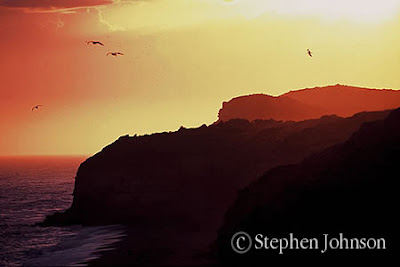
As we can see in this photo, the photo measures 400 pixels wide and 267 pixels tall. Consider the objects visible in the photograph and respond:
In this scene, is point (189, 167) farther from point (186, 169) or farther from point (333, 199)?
point (333, 199)

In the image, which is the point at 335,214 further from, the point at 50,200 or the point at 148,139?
the point at 50,200

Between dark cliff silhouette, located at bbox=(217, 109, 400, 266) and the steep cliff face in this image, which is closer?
dark cliff silhouette, located at bbox=(217, 109, 400, 266)

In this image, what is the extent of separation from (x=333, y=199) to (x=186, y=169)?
58.7 meters

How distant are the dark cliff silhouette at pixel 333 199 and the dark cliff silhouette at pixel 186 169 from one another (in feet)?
102

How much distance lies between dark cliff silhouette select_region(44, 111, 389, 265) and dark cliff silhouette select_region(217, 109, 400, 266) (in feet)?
102

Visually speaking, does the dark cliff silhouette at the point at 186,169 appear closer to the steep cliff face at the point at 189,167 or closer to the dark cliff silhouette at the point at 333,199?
the steep cliff face at the point at 189,167

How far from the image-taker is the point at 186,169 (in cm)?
10738

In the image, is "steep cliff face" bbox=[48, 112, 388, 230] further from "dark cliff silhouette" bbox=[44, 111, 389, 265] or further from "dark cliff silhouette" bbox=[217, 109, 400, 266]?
"dark cliff silhouette" bbox=[217, 109, 400, 266]

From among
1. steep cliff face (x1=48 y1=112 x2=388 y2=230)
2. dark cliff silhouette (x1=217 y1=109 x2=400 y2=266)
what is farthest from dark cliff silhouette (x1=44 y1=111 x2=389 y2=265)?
dark cliff silhouette (x1=217 y1=109 x2=400 y2=266)

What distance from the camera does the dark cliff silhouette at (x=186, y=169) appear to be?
316 ft

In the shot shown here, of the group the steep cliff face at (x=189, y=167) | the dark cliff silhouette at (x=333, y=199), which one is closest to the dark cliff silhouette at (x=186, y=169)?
the steep cliff face at (x=189, y=167)

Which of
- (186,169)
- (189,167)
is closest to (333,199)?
(189,167)

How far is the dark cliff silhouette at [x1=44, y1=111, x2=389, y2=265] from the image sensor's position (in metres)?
96.4

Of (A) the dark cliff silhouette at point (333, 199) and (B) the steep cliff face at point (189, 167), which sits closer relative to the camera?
(A) the dark cliff silhouette at point (333, 199)
